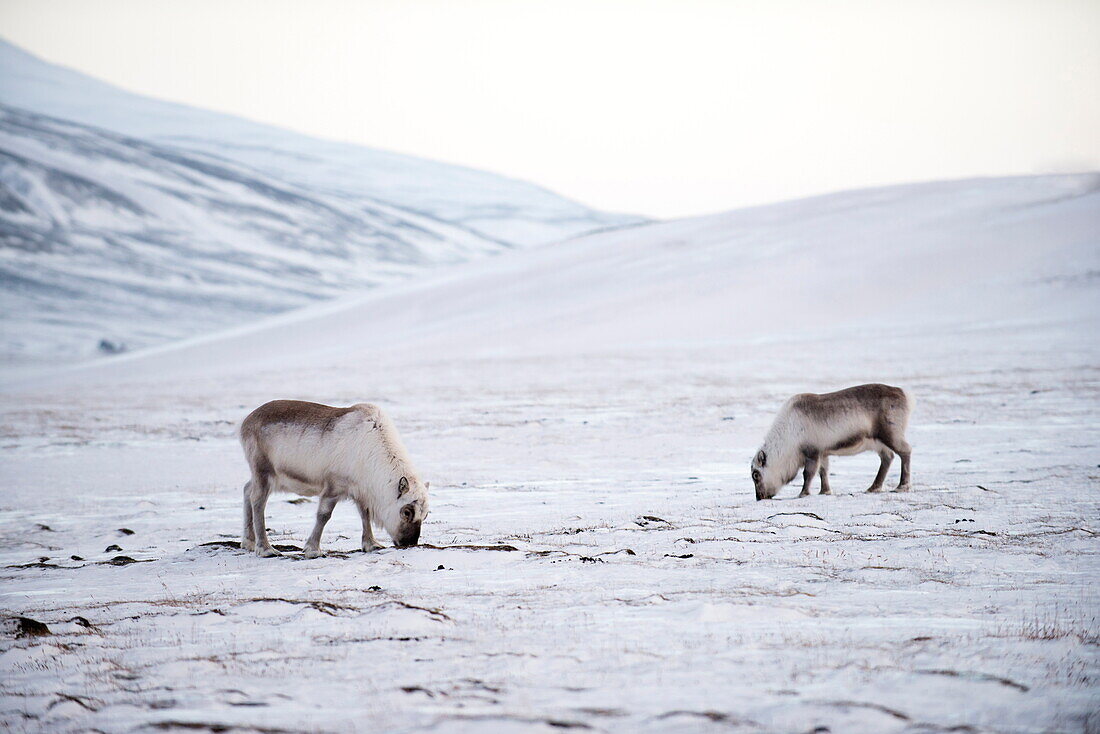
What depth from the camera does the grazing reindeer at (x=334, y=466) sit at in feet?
25.1

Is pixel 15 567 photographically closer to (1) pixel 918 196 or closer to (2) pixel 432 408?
(2) pixel 432 408

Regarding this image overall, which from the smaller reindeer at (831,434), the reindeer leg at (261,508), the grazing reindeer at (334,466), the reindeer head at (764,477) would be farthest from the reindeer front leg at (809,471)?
the reindeer leg at (261,508)

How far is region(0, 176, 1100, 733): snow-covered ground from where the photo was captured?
4.29 m

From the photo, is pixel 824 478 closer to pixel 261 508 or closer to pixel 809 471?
pixel 809 471

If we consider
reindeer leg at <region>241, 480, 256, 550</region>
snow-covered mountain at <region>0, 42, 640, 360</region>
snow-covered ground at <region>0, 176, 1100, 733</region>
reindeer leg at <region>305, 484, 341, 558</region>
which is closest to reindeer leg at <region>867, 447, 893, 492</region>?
snow-covered ground at <region>0, 176, 1100, 733</region>

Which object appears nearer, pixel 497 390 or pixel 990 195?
pixel 497 390

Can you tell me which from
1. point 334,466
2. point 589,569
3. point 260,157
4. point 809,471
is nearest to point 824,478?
point 809,471

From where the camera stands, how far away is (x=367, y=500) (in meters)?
7.81

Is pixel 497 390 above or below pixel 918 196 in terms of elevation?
below

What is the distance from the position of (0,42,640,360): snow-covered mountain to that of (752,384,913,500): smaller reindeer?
226ft

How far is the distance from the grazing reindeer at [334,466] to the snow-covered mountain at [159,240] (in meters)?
68.1

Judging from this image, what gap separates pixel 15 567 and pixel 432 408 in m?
Answer: 14.0

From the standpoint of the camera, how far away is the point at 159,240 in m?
110

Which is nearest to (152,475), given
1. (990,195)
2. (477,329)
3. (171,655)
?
(171,655)
